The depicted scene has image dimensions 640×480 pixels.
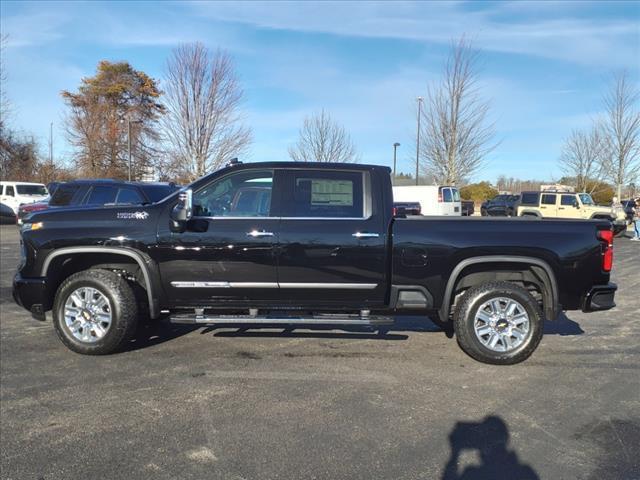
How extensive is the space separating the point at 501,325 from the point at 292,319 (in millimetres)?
2005

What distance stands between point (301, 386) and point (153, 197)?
27.8 feet

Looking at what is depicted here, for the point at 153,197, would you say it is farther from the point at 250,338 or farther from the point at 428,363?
the point at 428,363

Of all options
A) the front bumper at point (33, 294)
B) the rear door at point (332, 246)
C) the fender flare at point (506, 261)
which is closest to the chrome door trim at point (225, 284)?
the rear door at point (332, 246)

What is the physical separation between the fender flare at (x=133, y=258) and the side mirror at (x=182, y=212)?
430 mm

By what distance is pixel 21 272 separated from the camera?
512 centimetres

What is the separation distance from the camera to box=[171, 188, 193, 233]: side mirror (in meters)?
4.75

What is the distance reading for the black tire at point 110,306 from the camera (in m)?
4.96

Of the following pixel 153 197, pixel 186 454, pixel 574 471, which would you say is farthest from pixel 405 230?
pixel 153 197

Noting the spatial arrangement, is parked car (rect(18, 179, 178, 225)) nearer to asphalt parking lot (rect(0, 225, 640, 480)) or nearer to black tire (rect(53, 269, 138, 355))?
asphalt parking lot (rect(0, 225, 640, 480))

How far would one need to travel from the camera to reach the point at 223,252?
4.91 m

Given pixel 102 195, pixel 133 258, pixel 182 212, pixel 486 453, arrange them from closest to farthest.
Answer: pixel 486 453, pixel 182 212, pixel 133 258, pixel 102 195

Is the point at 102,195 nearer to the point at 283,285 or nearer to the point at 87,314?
the point at 87,314

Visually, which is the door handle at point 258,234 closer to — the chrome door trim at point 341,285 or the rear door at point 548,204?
the chrome door trim at point 341,285

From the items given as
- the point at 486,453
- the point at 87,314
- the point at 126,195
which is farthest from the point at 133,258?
the point at 126,195
